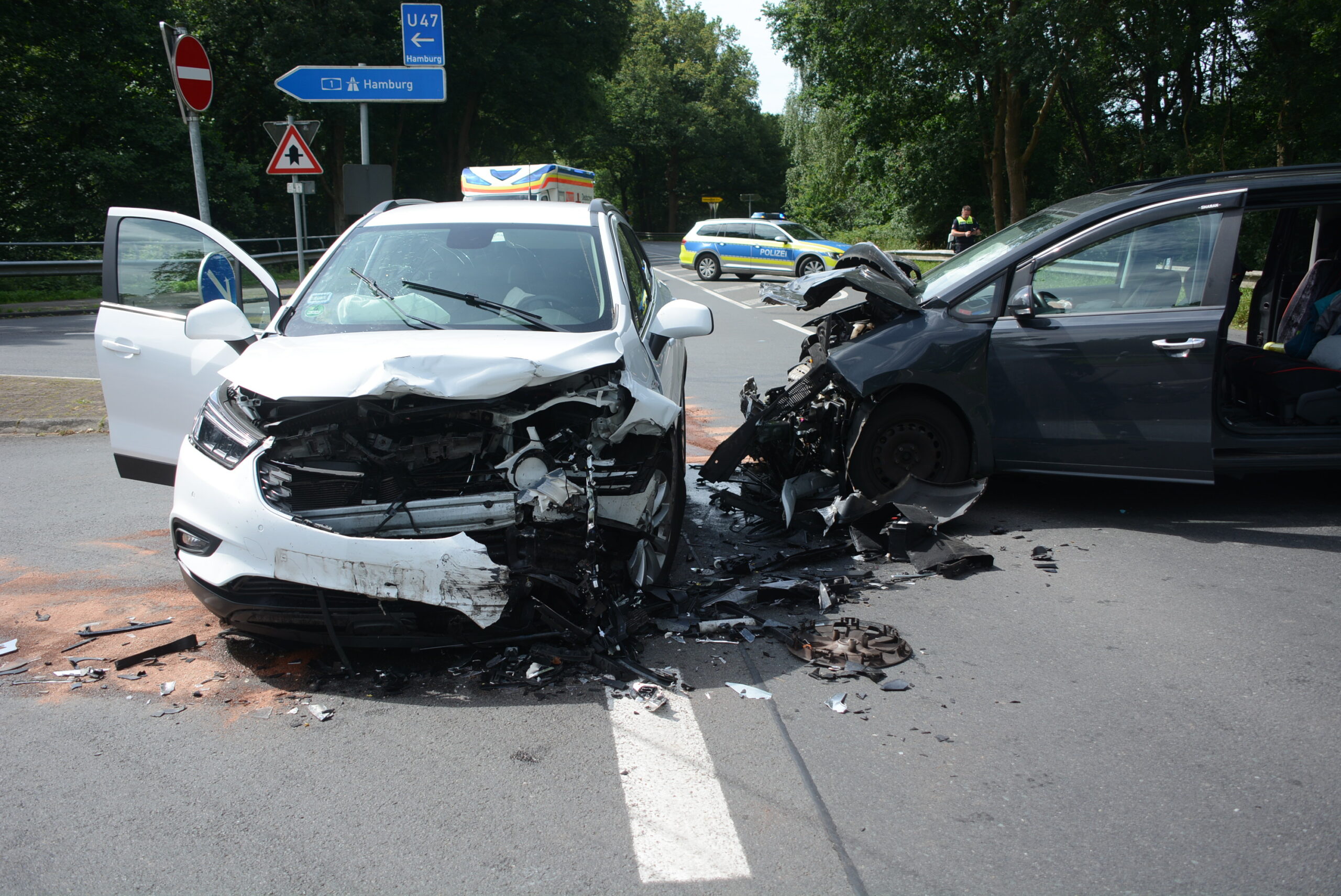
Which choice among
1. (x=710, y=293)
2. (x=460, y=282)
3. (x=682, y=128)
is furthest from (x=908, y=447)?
(x=682, y=128)

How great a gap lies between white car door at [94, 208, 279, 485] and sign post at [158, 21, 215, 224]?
2619mm

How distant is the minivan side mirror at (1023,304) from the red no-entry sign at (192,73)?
261 inches

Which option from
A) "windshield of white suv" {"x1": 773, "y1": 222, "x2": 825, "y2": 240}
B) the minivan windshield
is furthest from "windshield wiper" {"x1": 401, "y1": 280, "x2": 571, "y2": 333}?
"windshield of white suv" {"x1": 773, "y1": 222, "x2": 825, "y2": 240}

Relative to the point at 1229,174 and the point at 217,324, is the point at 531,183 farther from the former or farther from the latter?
the point at 217,324

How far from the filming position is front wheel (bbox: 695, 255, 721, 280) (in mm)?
28141

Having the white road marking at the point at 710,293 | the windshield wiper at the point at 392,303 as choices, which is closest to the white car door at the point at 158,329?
the windshield wiper at the point at 392,303

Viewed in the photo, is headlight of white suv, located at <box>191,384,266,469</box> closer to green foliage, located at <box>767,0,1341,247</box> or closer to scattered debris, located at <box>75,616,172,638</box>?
scattered debris, located at <box>75,616,172,638</box>

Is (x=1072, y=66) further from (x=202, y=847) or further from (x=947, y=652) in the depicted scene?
(x=202, y=847)

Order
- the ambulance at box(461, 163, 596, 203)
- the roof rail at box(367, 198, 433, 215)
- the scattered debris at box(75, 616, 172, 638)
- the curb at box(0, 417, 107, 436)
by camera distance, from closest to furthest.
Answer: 1. the scattered debris at box(75, 616, 172, 638)
2. the roof rail at box(367, 198, 433, 215)
3. the curb at box(0, 417, 107, 436)
4. the ambulance at box(461, 163, 596, 203)

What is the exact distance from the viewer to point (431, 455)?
3.95m

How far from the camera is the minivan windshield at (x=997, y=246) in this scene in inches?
225

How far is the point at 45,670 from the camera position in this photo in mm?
3836

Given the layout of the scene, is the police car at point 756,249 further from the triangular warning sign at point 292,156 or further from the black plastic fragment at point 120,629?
the black plastic fragment at point 120,629

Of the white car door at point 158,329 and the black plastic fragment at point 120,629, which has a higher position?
the white car door at point 158,329
